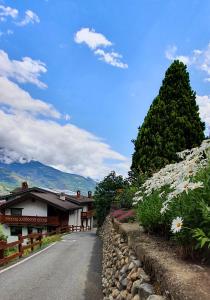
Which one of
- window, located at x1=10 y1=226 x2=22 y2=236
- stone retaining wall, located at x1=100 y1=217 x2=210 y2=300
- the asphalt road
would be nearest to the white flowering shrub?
stone retaining wall, located at x1=100 y1=217 x2=210 y2=300

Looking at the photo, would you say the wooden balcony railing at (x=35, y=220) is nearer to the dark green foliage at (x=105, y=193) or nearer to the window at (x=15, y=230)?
the window at (x=15, y=230)

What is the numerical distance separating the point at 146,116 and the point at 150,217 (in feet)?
46.8

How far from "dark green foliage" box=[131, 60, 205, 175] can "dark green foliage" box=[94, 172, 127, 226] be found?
2175cm

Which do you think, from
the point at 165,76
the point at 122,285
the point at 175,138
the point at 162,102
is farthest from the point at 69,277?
the point at 165,76

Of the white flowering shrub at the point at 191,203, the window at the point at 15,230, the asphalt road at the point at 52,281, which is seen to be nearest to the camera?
the white flowering shrub at the point at 191,203

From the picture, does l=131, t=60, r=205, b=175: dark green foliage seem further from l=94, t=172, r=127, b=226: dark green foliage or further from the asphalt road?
l=94, t=172, r=127, b=226: dark green foliage

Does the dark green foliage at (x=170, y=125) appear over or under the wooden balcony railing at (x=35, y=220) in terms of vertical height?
over

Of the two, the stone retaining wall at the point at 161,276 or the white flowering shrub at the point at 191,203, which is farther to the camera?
the white flowering shrub at the point at 191,203

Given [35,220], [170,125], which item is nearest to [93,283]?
[170,125]

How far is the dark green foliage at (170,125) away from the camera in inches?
728

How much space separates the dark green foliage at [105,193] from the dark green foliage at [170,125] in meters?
21.8

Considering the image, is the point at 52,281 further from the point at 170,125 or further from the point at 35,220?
the point at 35,220

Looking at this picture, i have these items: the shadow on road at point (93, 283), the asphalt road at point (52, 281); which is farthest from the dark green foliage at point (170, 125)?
the asphalt road at point (52, 281)

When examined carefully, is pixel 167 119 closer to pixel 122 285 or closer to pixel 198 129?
pixel 198 129
